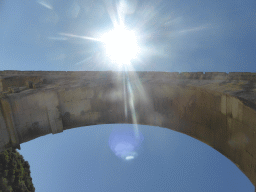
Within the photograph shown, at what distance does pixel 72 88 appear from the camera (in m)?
6.10

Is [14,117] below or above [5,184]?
above

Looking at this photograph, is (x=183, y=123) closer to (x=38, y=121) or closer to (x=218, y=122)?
(x=218, y=122)

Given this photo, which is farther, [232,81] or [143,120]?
[143,120]

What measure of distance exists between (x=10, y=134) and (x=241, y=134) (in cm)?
578

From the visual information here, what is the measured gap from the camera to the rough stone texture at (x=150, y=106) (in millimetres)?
4387

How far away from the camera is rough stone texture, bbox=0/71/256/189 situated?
4387 mm

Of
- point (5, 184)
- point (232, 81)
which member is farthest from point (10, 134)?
point (232, 81)

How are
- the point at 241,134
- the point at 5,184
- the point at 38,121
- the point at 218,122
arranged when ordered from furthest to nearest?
the point at 38,121 → the point at 5,184 → the point at 218,122 → the point at 241,134

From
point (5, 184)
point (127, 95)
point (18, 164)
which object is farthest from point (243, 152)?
point (18, 164)

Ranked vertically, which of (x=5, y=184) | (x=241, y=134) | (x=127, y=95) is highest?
(x=127, y=95)

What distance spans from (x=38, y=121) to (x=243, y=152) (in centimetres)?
551

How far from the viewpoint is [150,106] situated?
642 cm

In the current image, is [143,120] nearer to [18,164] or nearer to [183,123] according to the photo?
[183,123]

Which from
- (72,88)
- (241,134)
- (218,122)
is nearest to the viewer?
(241,134)
